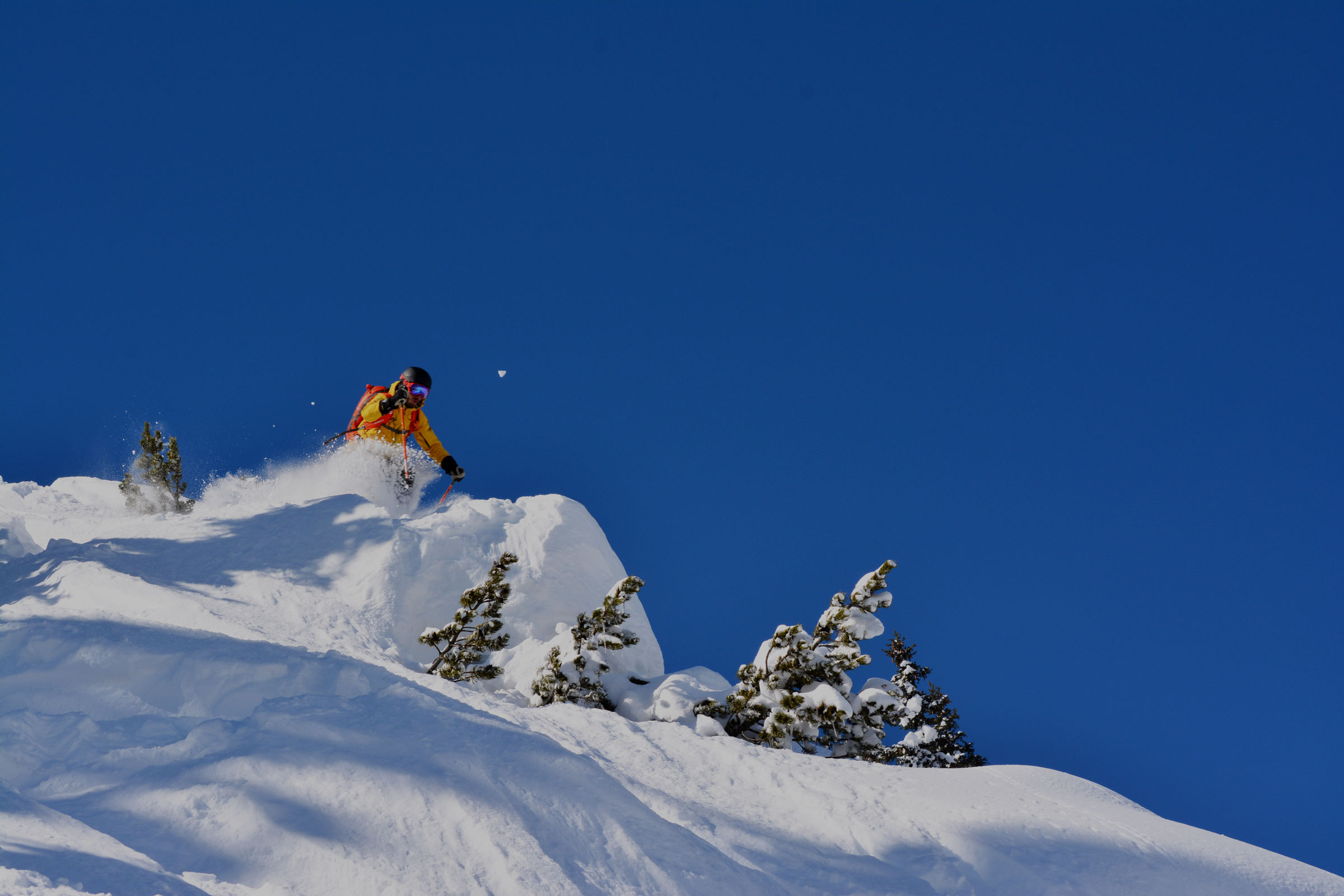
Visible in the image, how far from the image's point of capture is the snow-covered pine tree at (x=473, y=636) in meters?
7.48

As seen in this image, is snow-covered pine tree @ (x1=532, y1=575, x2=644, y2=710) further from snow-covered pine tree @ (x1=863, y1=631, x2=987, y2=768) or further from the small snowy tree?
the small snowy tree

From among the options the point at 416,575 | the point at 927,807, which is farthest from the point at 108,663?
the point at 927,807

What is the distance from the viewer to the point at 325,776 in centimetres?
361

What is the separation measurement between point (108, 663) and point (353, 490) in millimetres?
9002

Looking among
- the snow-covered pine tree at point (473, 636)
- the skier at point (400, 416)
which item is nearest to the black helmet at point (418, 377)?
the skier at point (400, 416)

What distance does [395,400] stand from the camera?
1383cm

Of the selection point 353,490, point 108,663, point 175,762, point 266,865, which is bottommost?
point 266,865

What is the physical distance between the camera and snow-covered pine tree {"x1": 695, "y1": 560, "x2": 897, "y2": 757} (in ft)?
21.4

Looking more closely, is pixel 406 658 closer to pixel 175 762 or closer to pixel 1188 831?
pixel 175 762

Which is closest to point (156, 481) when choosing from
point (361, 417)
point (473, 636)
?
point (361, 417)

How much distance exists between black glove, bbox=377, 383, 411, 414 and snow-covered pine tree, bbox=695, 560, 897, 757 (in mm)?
8961

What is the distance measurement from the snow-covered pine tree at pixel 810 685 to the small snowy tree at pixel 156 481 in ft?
38.8

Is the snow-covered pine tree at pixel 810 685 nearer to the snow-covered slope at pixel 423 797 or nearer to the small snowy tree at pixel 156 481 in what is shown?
the snow-covered slope at pixel 423 797

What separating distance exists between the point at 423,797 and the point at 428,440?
453 inches
